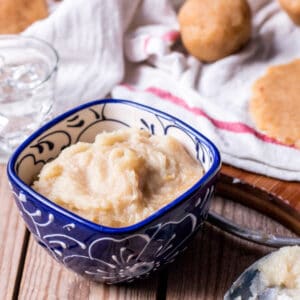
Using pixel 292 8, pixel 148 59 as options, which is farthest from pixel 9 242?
pixel 292 8

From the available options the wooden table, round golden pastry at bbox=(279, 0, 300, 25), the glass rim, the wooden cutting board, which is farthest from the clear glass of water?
round golden pastry at bbox=(279, 0, 300, 25)

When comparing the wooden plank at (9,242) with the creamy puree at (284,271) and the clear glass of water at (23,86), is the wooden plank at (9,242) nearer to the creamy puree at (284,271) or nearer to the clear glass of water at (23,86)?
the clear glass of water at (23,86)

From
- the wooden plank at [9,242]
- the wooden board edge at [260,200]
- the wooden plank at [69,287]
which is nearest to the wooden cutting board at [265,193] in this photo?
the wooden board edge at [260,200]

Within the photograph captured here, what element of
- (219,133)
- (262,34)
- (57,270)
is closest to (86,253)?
(57,270)

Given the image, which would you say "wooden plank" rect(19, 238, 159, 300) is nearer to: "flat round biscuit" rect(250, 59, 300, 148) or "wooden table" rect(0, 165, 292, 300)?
→ "wooden table" rect(0, 165, 292, 300)

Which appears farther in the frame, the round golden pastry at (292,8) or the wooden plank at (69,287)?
the round golden pastry at (292,8)

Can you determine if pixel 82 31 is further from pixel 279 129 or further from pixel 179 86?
pixel 279 129
